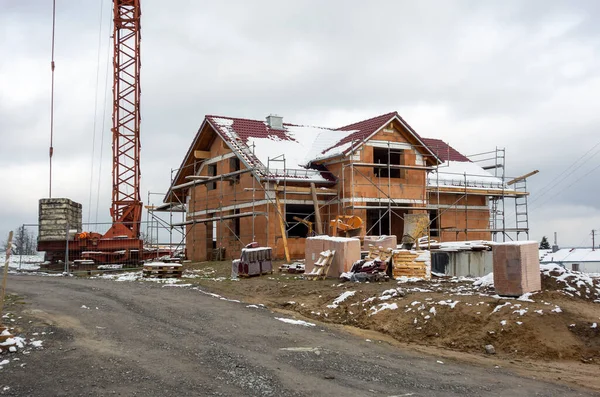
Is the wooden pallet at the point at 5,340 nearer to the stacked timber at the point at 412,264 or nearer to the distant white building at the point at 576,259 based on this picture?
the stacked timber at the point at 412,264

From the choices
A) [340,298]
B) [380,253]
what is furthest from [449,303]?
[380,253]

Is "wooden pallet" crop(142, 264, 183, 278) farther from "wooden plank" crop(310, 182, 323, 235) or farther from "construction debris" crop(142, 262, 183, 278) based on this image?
"wooden plank" crop(310, 182, 323, 235)

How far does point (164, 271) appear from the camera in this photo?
22.1 metres

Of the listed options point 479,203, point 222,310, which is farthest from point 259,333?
point 479,203

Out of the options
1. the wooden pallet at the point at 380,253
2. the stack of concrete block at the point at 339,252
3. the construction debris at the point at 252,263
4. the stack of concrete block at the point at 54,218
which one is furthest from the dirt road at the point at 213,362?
the stack of concrete block at the point at 54,218

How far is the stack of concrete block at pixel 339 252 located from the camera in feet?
61.7

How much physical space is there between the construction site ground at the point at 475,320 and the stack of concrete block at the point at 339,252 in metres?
2.05

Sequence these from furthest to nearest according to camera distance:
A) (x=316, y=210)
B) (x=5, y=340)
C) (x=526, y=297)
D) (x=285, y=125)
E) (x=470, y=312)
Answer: (x=285, y=125)
(x=316, y=210)
(x=526, y=297)
(x=470, y=312)
(x=5, y=340)

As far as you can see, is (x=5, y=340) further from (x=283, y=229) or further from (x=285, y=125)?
(x=285, y=125)

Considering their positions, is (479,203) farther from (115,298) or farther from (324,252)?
(115,298)

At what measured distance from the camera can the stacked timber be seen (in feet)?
60.2

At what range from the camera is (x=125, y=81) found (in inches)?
1447

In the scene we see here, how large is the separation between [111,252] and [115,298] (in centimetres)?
1533

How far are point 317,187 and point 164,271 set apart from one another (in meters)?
8.86
